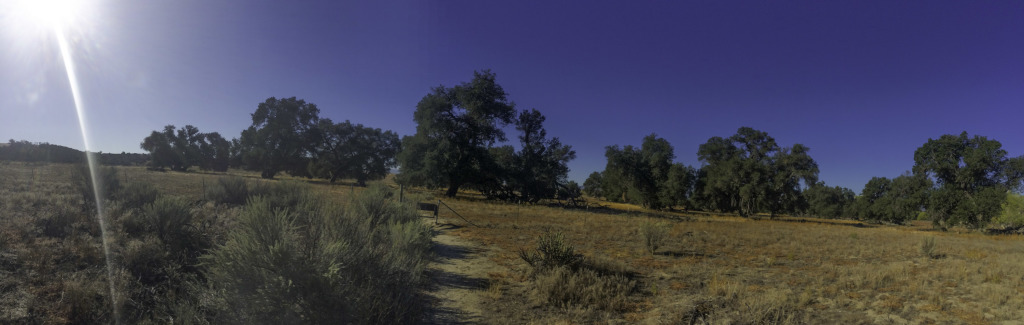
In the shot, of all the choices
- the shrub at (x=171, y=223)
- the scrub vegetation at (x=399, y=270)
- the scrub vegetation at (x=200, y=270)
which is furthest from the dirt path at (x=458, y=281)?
the shrub at (x=171, y=223)

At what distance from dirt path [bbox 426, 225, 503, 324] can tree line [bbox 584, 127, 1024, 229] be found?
3433cm

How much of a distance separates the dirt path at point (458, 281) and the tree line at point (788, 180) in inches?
1352

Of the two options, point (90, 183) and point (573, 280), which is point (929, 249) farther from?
point (90, 183)

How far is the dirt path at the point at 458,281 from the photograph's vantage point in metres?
5.08

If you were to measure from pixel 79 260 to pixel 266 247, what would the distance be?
4841 mm

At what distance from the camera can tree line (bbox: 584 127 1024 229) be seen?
23.8m

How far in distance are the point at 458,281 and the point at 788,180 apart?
39.3 metres

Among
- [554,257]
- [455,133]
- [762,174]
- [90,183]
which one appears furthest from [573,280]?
[762,174]

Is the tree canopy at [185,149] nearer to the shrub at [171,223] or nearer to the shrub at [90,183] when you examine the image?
the shrub at [90,183]

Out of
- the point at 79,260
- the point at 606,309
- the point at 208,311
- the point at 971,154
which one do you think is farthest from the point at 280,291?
the point at 971,154

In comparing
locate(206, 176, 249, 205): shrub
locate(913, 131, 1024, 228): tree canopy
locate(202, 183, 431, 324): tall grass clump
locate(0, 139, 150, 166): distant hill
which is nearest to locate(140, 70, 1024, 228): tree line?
locate(913, 131, 1024, 228): tree canopy

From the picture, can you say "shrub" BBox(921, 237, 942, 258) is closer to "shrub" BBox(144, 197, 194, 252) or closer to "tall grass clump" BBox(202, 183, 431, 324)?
"tall grass clump" BBox(202, 183, 431, 324)

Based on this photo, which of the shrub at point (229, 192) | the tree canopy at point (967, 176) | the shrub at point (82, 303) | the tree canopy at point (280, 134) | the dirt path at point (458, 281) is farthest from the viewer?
the tree canopy at point (280, 134)

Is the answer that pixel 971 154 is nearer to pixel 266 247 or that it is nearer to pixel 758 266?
pixel 758 266
